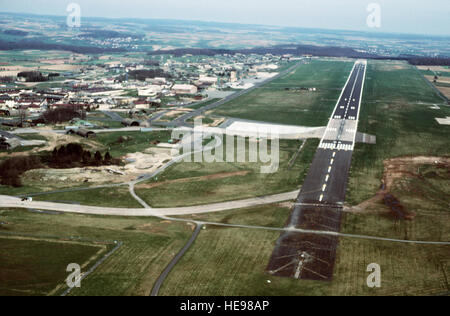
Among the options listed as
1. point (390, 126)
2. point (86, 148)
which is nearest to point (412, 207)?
point (390, 126)

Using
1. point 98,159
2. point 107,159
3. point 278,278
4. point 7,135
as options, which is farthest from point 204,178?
point 7,135

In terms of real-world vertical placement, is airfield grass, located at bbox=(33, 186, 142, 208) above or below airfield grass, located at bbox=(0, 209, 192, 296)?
above

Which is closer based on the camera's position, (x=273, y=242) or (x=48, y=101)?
(x=273, y=242)

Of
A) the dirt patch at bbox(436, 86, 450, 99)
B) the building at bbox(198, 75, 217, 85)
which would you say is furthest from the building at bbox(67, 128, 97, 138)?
the dirt patch at bbox(436, 86, 450, 99)

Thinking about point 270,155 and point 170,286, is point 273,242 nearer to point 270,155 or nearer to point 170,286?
point 170,286

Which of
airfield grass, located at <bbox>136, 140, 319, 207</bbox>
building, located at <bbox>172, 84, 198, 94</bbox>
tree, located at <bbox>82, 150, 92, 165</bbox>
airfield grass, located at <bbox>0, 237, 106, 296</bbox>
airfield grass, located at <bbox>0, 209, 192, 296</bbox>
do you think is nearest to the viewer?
airfield grass, located at <bbox>0, 237, 106, 296</bbox>

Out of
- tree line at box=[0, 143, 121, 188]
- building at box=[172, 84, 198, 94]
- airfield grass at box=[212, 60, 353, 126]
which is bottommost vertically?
tree line at box=[0, 143, 121, 188]

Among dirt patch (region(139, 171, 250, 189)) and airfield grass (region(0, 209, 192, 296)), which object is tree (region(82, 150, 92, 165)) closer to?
dirt patch (region(139, 171, 250, 189))

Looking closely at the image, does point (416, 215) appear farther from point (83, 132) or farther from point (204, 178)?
point (83, 132)
